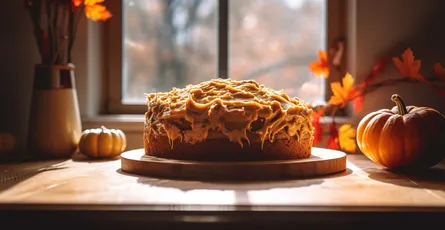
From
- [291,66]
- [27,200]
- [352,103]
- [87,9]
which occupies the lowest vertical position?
[27,200]

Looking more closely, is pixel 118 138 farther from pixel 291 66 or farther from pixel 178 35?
pixel 291 66

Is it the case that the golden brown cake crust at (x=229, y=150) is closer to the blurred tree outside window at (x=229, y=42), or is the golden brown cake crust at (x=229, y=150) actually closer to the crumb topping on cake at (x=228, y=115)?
the crumb topping on cake at (x=228, y=115)

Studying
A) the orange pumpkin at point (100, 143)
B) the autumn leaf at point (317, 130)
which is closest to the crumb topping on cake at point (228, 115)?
the orange pumpkin at point (100, 143)

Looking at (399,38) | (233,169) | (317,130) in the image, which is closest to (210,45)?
(317,130)

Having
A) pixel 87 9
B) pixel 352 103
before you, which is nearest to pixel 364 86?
pixel 352 103

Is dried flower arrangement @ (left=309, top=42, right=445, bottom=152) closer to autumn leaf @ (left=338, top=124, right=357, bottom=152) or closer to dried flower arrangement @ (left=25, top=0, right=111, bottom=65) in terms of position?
autumn leaf @ (left=338, top=124, right=357, bottom=152)

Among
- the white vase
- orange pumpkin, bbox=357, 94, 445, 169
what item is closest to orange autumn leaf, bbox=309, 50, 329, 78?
orange pumpkin, bbox=357, 94, 445, 169

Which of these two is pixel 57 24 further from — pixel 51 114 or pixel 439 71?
pixel 439 71

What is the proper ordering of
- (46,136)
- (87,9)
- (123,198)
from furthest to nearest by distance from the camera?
(87,9)
(46,136)
(123,198)
